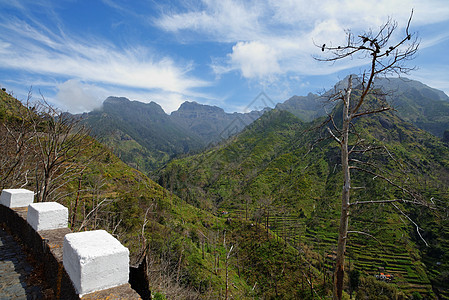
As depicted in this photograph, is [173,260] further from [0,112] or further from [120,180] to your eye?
[0,112]

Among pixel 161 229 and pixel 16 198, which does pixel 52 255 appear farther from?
pixel 161 229

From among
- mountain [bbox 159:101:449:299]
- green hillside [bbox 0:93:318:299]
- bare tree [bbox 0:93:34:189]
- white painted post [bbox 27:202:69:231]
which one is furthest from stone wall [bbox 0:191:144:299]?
green hillside [bbox 0:93:318:299]

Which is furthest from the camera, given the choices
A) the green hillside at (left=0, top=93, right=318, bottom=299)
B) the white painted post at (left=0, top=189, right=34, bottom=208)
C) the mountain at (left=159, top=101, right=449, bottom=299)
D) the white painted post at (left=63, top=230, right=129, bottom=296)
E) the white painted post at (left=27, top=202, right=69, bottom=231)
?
the mountain at (left=159, top=101, right=449, bottom=299)

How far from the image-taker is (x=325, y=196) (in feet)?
262

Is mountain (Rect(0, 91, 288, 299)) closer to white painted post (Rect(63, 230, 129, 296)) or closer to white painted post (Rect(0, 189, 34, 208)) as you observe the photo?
white painted post (Rect(0, 189, 34, 208))

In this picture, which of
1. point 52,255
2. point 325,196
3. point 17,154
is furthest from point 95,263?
point 325,196

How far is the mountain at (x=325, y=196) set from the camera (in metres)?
51.7

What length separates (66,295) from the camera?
9.03 feet

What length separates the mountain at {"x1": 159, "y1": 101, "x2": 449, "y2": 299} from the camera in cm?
5169

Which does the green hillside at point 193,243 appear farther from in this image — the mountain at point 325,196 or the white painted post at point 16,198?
the white painted post at point 16,198

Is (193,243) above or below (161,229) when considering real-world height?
below

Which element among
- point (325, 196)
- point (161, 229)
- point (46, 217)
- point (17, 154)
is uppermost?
point (17, 154)

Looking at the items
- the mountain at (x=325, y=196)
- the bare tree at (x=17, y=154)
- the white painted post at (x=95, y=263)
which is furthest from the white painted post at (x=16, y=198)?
the mountain at (x=325, y=196)

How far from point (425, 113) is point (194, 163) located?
186m
